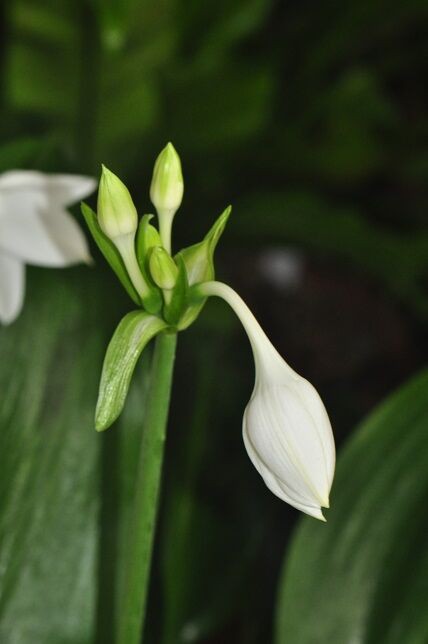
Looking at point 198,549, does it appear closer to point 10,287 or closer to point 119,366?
point 10,287

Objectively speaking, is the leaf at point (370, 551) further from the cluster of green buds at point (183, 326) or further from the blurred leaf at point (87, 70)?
the blurred leaf at point (87, 70)

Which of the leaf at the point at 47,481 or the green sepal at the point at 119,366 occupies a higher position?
the green sepal at the point at 119,366

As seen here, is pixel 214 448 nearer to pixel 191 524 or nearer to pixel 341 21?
pixel 191 524

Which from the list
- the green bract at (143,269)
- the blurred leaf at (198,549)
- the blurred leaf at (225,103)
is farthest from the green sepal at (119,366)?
the blurred leaf at (225,103)

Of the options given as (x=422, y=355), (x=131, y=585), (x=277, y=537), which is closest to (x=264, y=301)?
(x=422, y=355)

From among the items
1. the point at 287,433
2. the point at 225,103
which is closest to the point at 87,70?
the point at 225,103

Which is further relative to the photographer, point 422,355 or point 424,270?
point 422,355

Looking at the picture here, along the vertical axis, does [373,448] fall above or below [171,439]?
above
